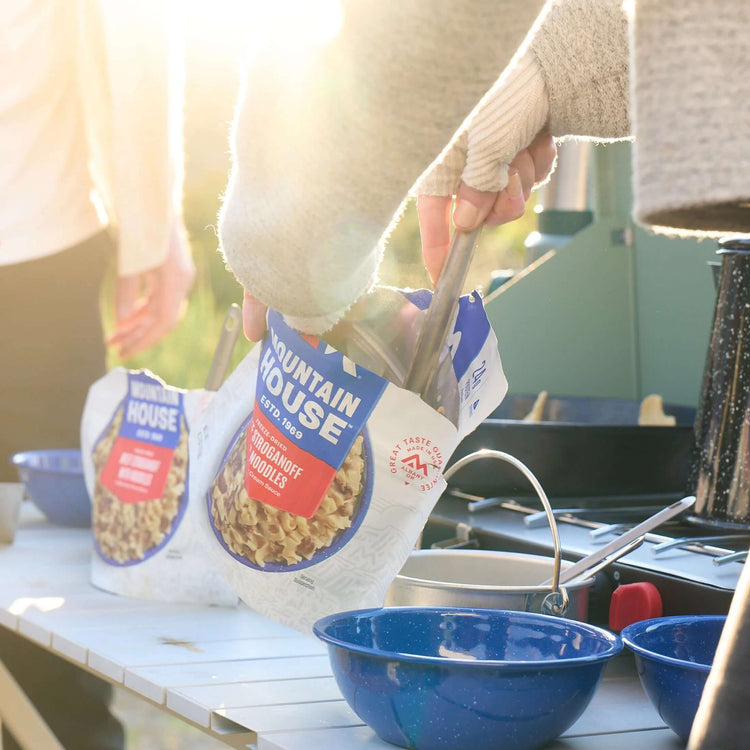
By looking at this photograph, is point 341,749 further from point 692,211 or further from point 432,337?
point 692,211

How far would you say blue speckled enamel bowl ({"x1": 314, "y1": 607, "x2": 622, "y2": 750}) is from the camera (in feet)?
2.56

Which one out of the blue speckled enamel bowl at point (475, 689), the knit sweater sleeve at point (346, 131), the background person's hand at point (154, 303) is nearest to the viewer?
the knit sweater sleeve at point (346, 131)

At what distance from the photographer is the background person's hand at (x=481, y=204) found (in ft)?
3.16

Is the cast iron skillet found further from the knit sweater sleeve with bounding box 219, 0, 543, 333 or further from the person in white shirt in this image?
the person in white shirt

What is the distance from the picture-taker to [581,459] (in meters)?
1.43

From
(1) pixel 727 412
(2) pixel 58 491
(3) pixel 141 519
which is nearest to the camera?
(1) pixel 727 412

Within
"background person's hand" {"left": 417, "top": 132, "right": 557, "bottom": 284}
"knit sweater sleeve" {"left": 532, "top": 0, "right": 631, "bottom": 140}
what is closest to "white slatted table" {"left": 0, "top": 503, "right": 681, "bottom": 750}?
"background person's hand" {"left": 417, "top": 132, "right": 557, "bottom": 284}

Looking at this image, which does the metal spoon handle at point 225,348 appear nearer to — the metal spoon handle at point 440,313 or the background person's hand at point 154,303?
the metal spoon handle at point 440,313

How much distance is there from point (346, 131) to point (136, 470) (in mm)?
893

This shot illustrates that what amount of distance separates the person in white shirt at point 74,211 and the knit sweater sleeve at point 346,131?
1.25 metres

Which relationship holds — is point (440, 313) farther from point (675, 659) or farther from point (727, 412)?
point (727, 412)

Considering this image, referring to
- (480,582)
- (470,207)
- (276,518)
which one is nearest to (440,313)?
(470,207)

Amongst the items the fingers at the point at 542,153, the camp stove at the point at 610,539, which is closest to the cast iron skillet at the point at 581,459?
the camp stove at the point at 610,539

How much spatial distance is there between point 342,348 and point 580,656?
313 mm
